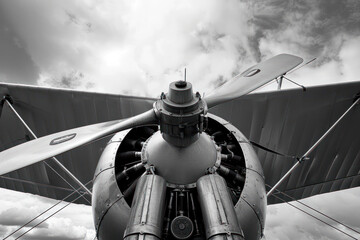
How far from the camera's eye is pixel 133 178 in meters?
4.12

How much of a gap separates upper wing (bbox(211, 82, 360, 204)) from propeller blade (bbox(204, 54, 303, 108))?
91.8 inches

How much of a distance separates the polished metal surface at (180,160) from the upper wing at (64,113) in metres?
3.49

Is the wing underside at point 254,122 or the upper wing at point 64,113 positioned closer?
the upper wing at point 64,113

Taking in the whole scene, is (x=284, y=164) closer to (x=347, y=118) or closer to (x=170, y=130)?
(x=347, y=118)

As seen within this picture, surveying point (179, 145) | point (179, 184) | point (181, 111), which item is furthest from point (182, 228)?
point (181, 111)

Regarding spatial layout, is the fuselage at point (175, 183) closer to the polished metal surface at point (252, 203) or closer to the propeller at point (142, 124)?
the polished metal surface at point (252, 203)

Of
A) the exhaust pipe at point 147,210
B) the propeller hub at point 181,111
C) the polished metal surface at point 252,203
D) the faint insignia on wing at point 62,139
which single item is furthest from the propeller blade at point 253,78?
the faint insignia on wing at point 62,139

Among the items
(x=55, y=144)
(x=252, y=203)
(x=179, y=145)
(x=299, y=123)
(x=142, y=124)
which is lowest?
(x=252, y=203)

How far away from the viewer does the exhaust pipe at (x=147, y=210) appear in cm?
294

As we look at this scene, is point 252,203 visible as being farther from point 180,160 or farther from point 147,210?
point 147,210

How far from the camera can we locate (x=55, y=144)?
3.46m

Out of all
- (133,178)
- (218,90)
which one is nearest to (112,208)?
(133,178)

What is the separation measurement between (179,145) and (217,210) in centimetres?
100

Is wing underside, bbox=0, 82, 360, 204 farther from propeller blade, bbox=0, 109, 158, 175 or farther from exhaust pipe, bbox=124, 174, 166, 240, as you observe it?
exhaust pipe, bbox=124, 174, 166, 240
